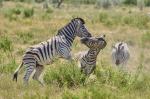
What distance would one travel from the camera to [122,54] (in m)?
15.4

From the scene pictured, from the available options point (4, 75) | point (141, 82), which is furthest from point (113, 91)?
point (4, 75)

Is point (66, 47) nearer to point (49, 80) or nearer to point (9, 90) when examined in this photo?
point (49, 80)

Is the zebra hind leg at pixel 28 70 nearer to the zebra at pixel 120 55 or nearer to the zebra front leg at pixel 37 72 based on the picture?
the zebra front leg at pixel 37 72

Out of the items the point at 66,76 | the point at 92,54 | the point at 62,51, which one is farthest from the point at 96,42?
the point at 66,76

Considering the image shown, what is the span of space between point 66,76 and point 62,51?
0.89 meters

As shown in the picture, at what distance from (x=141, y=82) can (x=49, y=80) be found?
205cm

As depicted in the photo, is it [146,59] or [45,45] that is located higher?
[45,45]

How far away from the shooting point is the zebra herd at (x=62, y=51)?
11398mm

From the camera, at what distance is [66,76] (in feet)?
36.7

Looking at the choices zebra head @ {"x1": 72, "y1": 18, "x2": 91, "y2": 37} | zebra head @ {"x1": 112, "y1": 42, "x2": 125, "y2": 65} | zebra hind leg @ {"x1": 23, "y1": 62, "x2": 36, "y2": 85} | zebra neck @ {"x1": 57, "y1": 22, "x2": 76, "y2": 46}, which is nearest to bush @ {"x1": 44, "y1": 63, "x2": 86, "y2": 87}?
zebra hind leg @ {"x1": 23, "y1": 62, "x2": 36, "y2": 85}

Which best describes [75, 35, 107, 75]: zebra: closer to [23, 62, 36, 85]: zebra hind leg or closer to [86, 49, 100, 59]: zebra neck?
[86, 49, 100, 59]: zebra neck

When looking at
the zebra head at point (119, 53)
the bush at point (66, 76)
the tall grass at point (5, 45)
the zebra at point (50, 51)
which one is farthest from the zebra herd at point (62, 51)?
the tall grass at point (5, 45)

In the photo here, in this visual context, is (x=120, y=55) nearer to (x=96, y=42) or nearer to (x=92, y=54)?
(x=92, y=54)

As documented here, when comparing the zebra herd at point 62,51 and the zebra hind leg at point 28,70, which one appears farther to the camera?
the zebra herd at point 62,51
